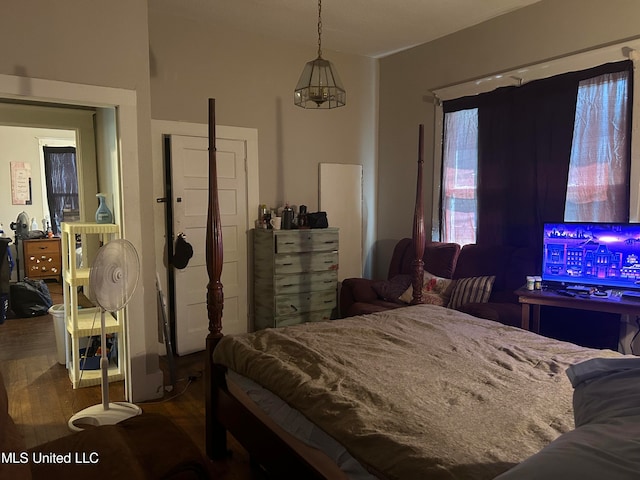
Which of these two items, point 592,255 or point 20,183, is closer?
point 592,255

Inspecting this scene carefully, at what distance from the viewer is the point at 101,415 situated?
2.66 meters

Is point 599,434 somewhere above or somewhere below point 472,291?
above

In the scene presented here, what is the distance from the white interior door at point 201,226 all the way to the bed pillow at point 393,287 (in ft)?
4.24

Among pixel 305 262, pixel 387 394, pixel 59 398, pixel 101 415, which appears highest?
pixel 305 262

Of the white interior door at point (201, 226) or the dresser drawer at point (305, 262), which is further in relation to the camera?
the dresser drawer at point (305, 262)

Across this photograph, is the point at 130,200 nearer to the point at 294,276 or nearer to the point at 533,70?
the point at 294,276

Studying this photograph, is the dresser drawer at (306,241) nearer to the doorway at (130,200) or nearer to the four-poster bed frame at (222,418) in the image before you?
the doorway at (130,200)

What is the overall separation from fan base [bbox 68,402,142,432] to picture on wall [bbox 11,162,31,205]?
19.3ft

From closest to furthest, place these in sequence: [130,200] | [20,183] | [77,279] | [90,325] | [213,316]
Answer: [213,316] → [130,200] → [77,279] → [90,325] → [20,183]

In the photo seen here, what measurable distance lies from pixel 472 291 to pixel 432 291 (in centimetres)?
38

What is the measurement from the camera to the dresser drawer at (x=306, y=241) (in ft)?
13.4

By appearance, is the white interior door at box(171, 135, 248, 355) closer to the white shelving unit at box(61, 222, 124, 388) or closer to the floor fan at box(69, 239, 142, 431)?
the white shelving unit at box(61, 222, 124, 388)

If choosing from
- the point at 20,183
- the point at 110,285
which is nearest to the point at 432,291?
the point at 110,285

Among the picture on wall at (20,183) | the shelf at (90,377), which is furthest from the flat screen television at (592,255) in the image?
the picture on wall at (20,183)
